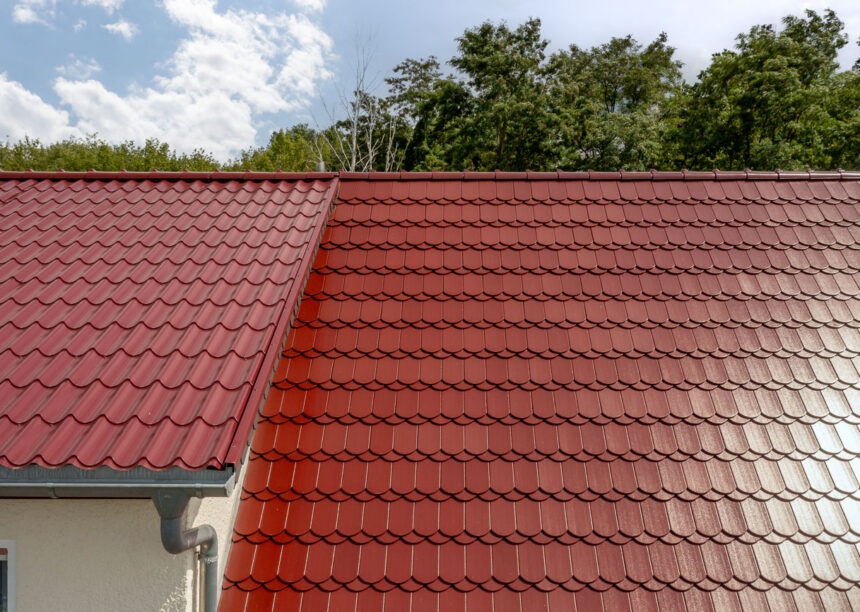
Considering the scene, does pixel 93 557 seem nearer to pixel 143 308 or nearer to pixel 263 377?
pixel 263 377

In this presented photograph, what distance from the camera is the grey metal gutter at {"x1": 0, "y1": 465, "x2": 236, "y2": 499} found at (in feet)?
8.23

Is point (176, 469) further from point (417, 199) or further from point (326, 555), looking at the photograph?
point (417, 199)

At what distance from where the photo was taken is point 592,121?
25.0 metres

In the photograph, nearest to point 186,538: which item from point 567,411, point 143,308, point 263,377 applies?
point 263,377

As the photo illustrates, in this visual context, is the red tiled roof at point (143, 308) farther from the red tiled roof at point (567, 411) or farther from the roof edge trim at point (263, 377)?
the red tiled roof at point (567, 411)

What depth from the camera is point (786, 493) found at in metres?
3.41

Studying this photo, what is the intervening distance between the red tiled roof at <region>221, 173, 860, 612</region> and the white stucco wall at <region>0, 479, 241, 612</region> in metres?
0.41

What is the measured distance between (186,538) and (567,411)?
2.39 metres

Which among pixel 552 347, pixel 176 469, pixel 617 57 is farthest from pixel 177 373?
pixel 617 57

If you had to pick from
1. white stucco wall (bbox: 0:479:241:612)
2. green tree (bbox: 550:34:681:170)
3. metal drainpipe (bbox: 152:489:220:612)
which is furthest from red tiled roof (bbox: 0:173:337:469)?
green tree (bbox: 550:34:681:170)

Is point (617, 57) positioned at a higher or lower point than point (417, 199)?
higher

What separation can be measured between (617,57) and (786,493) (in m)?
38.7

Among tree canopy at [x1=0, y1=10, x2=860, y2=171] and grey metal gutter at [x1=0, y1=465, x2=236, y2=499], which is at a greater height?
tree canopy at [x1=0, y1=10, x2=860, y2=171]

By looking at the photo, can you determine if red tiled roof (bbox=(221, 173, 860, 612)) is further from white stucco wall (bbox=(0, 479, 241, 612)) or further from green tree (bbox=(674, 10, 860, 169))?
green tree (bbox=(674, 10, 860, 169))
